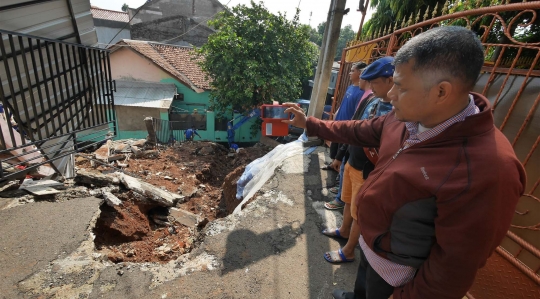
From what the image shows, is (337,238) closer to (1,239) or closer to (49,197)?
(1,239)

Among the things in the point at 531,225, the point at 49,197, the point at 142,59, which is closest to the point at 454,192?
the point at 531,225

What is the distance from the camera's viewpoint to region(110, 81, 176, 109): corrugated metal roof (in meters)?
13.1

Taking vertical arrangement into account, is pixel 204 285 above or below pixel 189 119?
above

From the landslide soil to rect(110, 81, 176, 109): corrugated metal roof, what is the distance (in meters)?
4.11

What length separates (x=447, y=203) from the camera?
3.15 ft

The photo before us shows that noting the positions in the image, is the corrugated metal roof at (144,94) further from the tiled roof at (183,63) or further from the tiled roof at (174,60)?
the tiled roof at (183,63)

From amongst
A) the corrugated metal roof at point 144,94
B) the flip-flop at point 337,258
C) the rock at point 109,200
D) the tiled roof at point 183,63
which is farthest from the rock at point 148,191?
the tiled roof at point 183,63

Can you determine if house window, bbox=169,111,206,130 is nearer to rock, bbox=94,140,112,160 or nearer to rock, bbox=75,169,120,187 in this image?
rock, bbox=94,140,112,160

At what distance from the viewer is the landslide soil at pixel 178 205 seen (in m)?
3.30

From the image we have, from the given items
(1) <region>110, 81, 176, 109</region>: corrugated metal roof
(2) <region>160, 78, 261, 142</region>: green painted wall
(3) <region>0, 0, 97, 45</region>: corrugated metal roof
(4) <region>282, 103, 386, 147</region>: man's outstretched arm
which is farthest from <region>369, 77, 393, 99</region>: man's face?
(2) <region>160, 78, 261, 142</region>: green painted wall

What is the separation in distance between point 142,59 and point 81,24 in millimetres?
12493

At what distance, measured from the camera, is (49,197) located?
3371 millimetres

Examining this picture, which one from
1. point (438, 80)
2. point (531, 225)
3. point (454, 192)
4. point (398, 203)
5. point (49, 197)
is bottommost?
point (49, 197)

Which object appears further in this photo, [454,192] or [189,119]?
[189,119]
